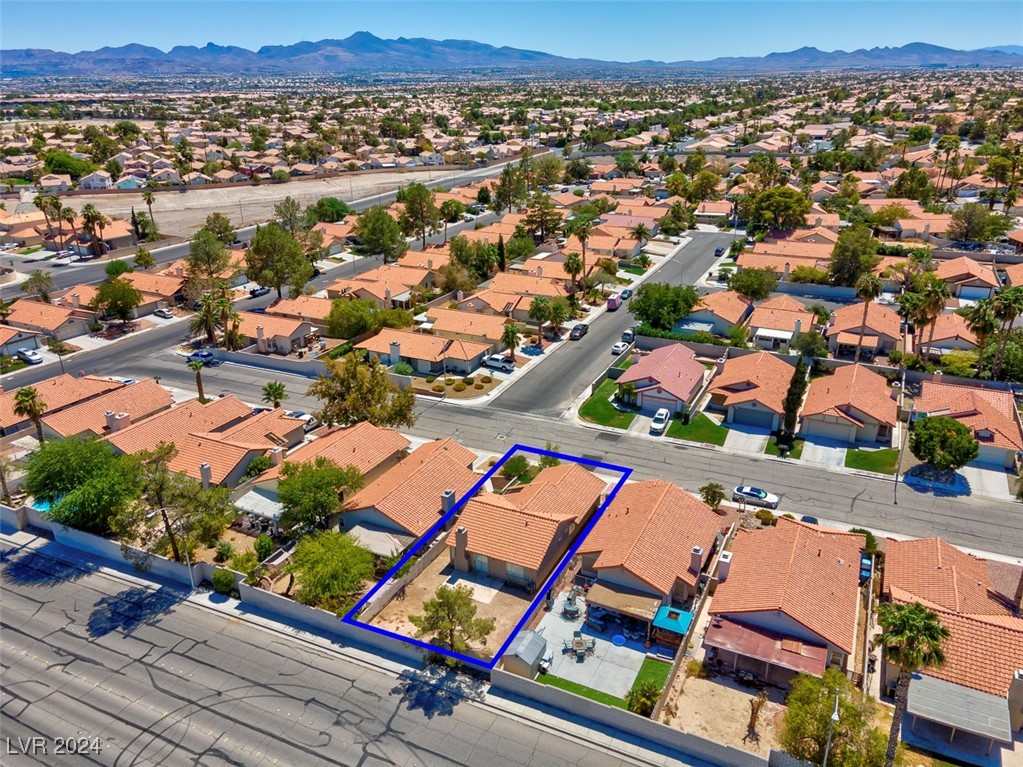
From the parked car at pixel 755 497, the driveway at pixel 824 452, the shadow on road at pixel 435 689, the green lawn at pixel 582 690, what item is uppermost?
the parked car at pixel 755 497

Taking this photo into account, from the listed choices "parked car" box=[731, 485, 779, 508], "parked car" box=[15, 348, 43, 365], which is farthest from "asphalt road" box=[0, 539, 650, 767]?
"parked car" box=[15, 348, 43, 365]

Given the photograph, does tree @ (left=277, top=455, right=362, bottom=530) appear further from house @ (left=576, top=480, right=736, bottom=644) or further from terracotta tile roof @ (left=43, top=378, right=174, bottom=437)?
terracotta tile roof @ (left=43, top=378, right=174, bottom=437)

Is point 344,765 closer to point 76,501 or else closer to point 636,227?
point 76,501

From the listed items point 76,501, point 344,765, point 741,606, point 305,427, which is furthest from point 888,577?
point 76,501

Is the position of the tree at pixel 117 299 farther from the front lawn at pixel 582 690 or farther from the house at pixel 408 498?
the front lawn at pixel 582 690

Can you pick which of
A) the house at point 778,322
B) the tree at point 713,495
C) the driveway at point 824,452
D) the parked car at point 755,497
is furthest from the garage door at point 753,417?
the house at point 778,322

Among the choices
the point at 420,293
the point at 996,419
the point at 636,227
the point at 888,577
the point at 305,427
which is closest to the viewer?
the point at 888,577

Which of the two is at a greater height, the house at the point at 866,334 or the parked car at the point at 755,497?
the house at the point at 866,334

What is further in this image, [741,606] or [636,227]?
[636,227]

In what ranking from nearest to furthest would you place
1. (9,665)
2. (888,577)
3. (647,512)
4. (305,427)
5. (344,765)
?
(344,765) → (9,665) → (888,577) → (647,512) → (305,427)
